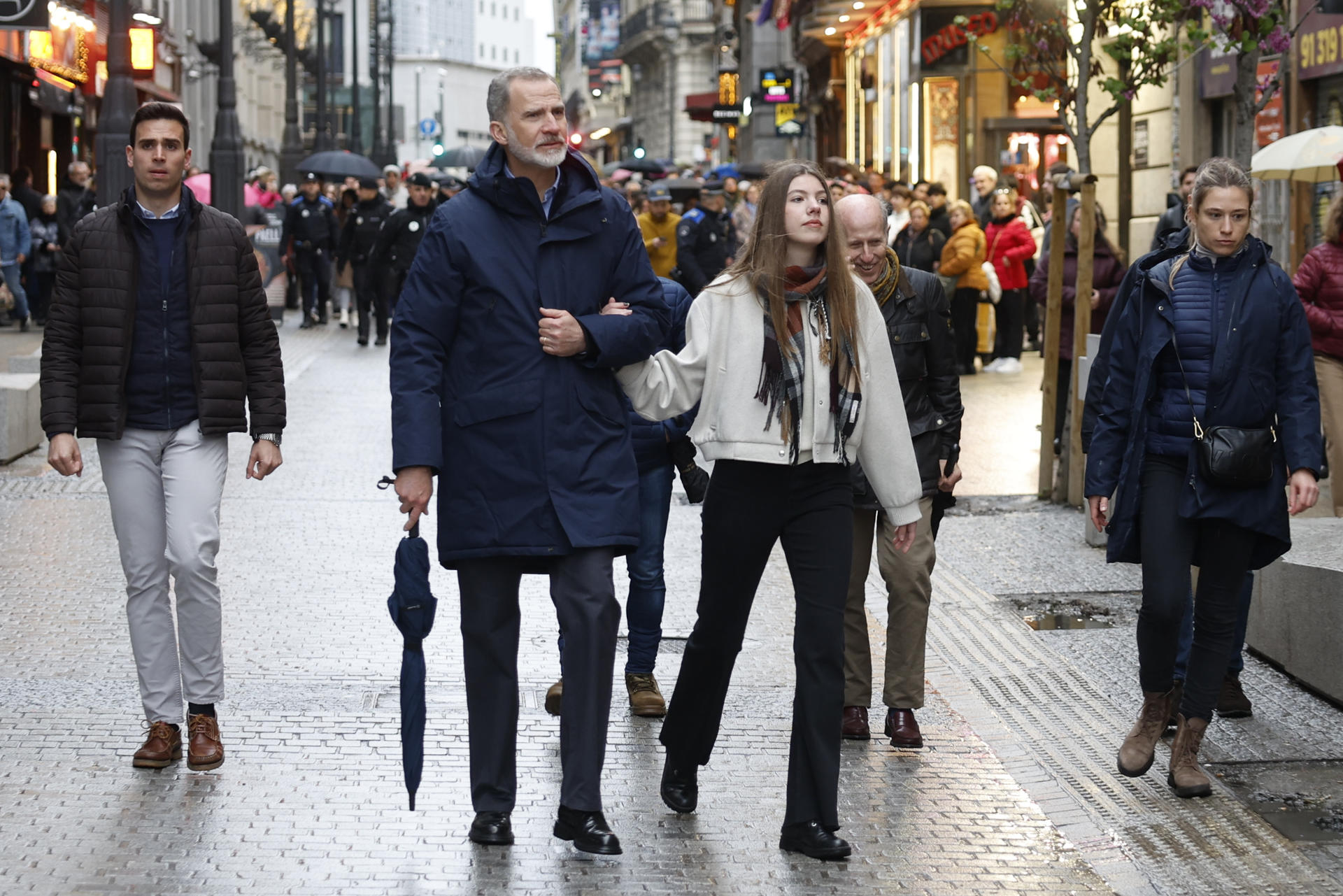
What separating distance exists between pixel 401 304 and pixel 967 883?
6.86 ft

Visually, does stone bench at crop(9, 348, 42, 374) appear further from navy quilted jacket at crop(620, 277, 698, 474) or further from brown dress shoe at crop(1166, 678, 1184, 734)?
brown dress shoe at crop(1166, 678, 1184, 734)

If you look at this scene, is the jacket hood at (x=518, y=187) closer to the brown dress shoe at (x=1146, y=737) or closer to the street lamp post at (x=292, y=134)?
the brown dress shoe at (x=1146, y=737)

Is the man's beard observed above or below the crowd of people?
above

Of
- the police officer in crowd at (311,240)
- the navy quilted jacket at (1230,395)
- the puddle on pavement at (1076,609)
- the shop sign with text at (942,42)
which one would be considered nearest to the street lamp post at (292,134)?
the police officer in crowd at (311,240)

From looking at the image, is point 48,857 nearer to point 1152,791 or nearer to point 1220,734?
point 1152,791

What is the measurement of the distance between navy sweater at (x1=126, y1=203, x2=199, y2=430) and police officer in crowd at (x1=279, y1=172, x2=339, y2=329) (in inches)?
790

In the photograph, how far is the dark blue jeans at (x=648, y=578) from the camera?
6.78m

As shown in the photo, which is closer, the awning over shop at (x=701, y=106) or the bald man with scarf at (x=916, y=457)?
the bald man with scarf at (x=916, y=457)

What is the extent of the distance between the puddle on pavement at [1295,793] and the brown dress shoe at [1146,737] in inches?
11.4

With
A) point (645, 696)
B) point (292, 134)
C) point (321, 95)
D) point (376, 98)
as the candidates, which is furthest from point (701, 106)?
point (645, 696)

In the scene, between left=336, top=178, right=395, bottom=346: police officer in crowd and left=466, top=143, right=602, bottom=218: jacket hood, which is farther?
left=336, top=178, right=395, bottom=346: police officer in crowd

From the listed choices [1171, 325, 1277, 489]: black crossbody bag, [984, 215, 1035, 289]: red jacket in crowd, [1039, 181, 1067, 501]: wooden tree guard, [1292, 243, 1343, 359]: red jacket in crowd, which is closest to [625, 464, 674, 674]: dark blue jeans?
[1171, 325, 1277, 489]: black crossbody bag

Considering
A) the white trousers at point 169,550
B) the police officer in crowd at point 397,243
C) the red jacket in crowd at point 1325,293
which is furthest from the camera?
the police officer in crowd at point 397,243

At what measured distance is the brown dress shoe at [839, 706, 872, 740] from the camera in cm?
634
